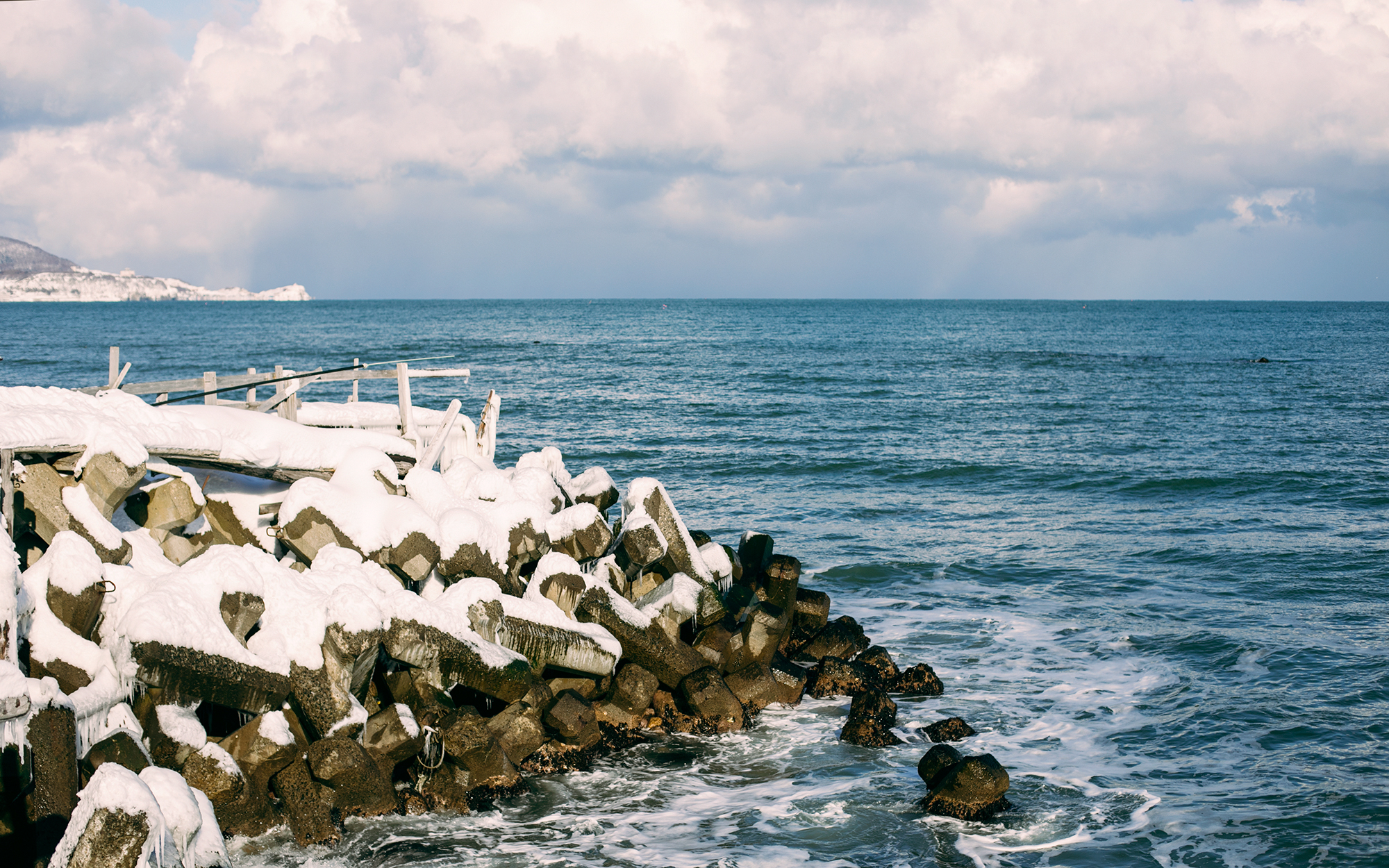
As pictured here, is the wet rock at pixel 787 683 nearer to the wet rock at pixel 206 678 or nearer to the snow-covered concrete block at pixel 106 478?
the wet rock at pixel 206 678

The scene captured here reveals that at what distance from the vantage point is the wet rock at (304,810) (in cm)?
858

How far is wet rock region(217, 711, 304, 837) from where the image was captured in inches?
336

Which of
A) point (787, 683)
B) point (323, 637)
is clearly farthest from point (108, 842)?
point (787, 683)

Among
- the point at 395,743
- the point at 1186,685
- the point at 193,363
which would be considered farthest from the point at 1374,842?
the point at 193,363

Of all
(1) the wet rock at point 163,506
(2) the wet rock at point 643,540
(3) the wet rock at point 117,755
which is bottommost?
(3) the wet rock at point 117,755

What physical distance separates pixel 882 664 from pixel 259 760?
24.7ft

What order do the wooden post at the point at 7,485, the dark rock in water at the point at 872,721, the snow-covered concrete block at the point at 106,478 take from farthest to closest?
the dark rock in water at the point at 872,721 → the snow-covered concrete block at the point at 106,478 → the wooden post at the point at 7,485

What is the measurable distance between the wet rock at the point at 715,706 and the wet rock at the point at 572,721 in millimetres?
1268

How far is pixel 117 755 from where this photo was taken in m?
7.78

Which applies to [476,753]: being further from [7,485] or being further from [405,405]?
[405,405]

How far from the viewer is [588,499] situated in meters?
15.2

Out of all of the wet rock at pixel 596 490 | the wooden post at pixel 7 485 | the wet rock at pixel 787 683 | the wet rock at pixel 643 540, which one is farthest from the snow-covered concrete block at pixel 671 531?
the wooden post at pixel 7 485

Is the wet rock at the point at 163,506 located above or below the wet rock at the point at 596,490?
above

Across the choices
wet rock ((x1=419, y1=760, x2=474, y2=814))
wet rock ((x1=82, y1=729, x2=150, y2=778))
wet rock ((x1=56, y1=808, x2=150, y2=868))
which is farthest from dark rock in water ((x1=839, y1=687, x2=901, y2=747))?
wet rock ((x1=56, y1=808, x2=150, y2=868))
